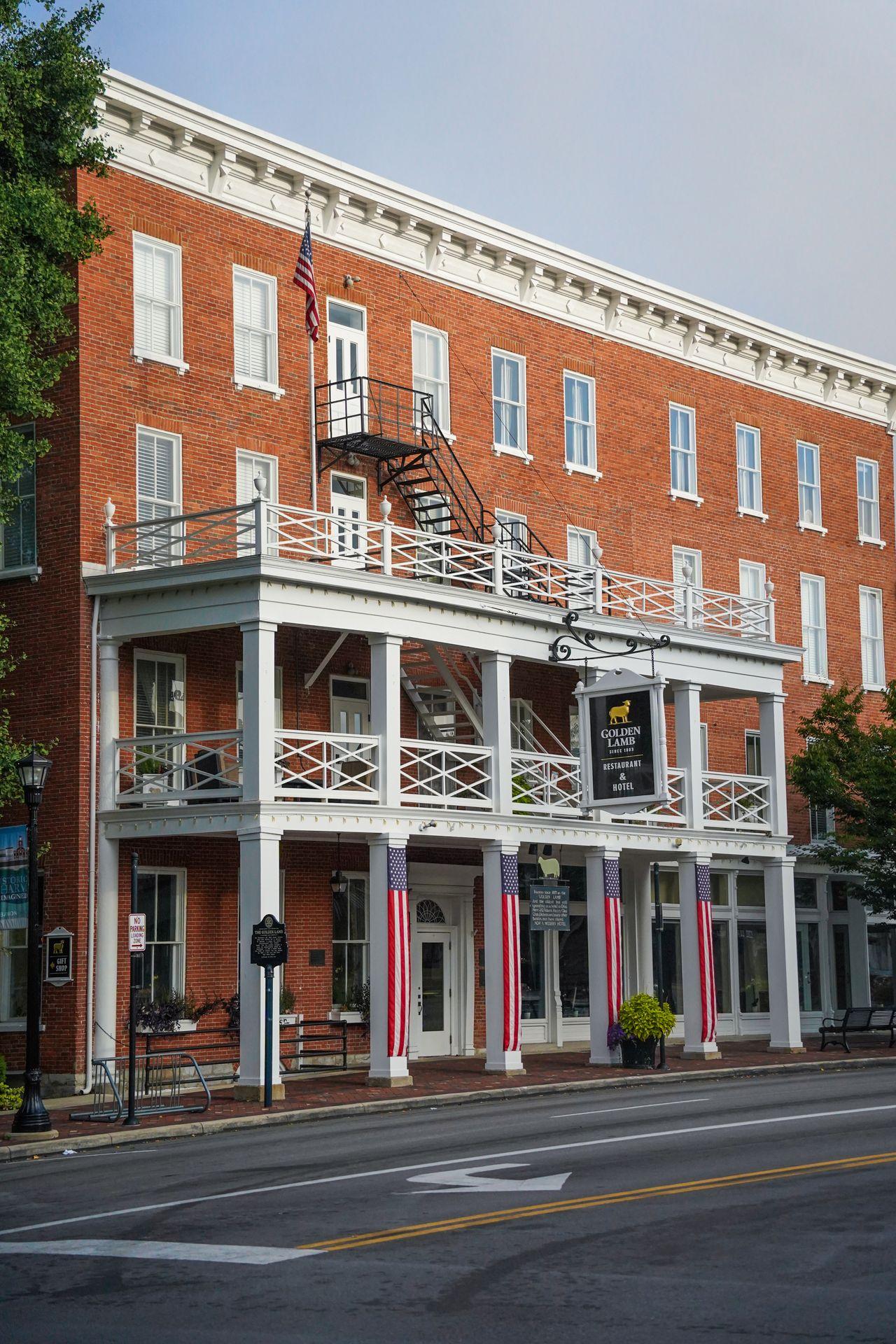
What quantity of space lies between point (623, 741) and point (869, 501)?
671 inches

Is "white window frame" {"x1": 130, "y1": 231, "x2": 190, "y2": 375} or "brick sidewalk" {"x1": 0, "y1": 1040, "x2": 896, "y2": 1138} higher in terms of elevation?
"white window frame" {"x1": 130, "y1": 231, "x2": 190, "y2": 375}

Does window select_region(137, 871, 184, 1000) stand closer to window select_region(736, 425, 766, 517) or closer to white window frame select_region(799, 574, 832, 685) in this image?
window select_region(736, 425, 766, 517)

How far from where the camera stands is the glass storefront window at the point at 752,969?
3797 cm

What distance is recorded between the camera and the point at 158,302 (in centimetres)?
2830

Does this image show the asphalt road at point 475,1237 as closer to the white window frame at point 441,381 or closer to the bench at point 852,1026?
the bench at point 852,1026

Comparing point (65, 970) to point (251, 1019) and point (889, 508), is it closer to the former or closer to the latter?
point (251, 1019)

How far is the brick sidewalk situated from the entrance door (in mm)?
395

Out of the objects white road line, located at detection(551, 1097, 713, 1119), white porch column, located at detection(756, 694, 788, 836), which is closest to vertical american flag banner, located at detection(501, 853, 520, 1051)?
white road line, located at detection(551, 1097, 713, 1119)

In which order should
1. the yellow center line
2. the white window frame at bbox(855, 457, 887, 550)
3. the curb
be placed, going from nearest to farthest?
the yellow center line < the curb < the white window frame at bbox(855, 457, 887, 550)

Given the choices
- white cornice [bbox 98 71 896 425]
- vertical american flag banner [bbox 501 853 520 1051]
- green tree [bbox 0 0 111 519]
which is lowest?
vertical american flag banner [bbox 501 853 520 1051]

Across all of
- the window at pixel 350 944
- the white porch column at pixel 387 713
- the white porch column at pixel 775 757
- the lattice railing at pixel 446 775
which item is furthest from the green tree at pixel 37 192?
the white porch column at pixel 775 757

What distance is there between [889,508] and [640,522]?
9.74 metres

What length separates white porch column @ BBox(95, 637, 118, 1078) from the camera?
25.4 meters

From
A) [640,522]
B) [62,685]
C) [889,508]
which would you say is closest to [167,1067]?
[62,685]
